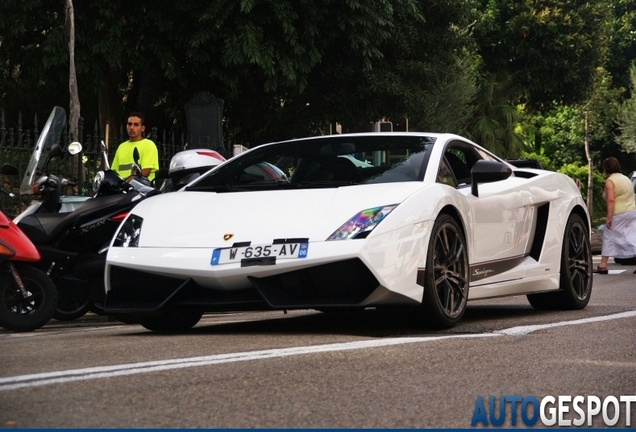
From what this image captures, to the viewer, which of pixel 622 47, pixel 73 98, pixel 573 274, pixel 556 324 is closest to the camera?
pixel 556 324

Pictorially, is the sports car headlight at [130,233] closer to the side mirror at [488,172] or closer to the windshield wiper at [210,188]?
the windshield wiper at [210,188]

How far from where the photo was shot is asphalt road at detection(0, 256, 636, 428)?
14.8 ft

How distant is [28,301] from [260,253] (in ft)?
8.33

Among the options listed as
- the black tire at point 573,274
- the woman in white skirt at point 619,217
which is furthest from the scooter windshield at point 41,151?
the woman in white skirt at point 619,217

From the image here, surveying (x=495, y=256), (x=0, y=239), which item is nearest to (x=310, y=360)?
(x=495, y=256)

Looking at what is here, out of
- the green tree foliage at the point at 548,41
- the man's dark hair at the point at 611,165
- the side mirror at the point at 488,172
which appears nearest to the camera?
the side mirror at the point at 488,172

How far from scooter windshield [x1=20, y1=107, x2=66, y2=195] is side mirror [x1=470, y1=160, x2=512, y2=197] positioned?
359cm

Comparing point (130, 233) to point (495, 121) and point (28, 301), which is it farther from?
point (495, 121)

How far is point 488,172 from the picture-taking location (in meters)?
8.38

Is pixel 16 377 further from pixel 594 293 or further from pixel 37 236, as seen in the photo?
pixel 594 293

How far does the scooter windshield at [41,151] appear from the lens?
10.1m

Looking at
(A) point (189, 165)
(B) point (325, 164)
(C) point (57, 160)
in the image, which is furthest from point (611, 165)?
(B) point (325, 164)

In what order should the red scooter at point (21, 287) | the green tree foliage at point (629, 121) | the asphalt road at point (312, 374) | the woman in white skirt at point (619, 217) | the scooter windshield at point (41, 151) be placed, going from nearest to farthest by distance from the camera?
the asphalt road at point (312, 374) < the red scooter at point (21, 287) < the scooter windshield at point (41, 151) < the woman in white skirt at point (619, 217) < the green tree foliage at point (629, 121)

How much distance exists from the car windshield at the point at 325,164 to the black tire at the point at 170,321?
83cm
